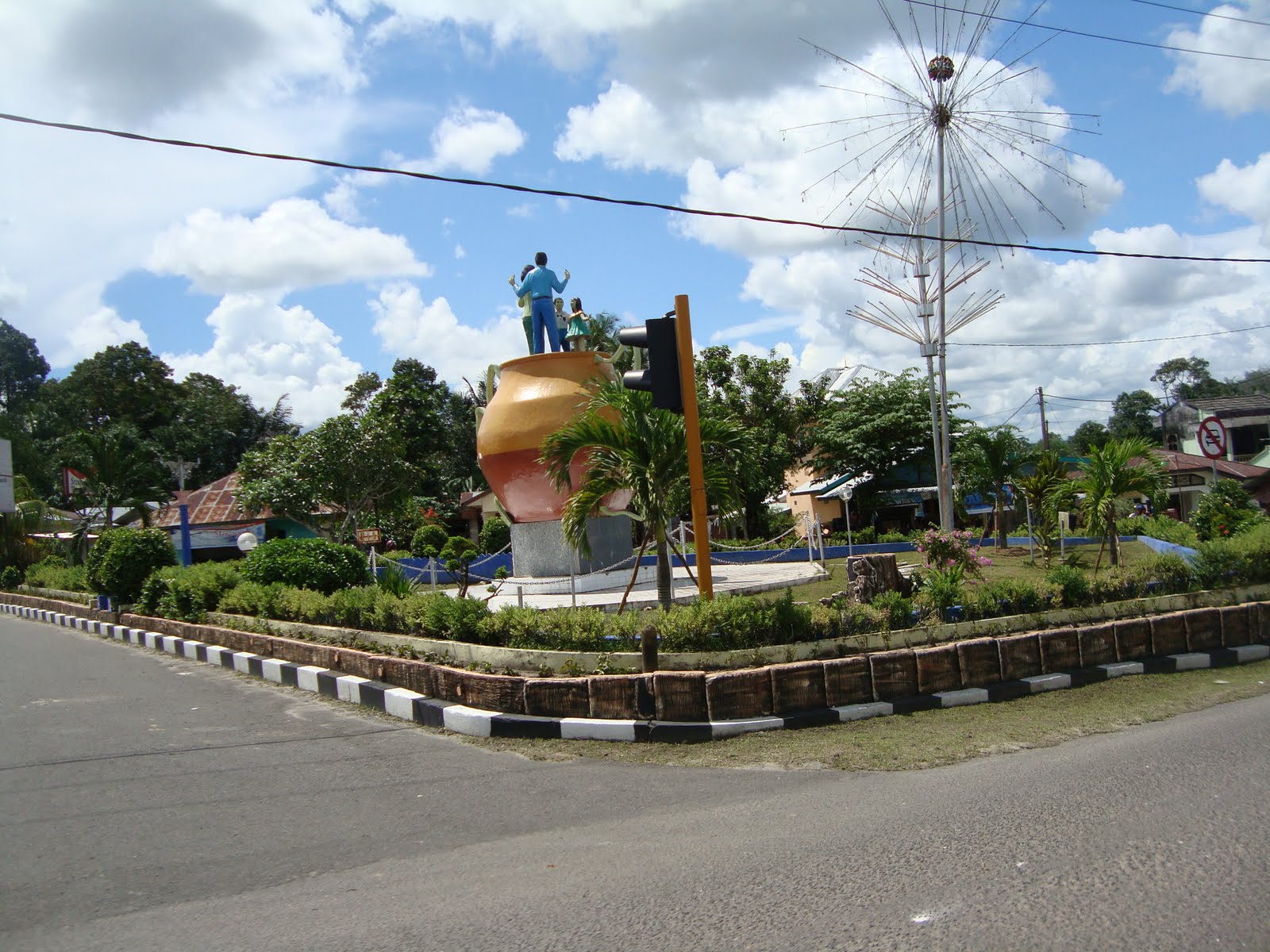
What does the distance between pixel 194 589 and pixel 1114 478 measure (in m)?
13.1

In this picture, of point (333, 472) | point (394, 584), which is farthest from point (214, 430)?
point (394, 584)

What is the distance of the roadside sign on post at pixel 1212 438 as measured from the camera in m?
12.1

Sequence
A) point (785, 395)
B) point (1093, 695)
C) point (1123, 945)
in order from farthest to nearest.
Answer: point (785, 395), point (1093, 695), point (1123, 945)

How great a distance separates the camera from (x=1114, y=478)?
41.4 ft

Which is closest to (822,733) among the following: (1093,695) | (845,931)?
(1093,695)

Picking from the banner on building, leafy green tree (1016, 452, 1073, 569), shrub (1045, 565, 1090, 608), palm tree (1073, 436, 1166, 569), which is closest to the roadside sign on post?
palm tree (1073, 436, 1166, 569)

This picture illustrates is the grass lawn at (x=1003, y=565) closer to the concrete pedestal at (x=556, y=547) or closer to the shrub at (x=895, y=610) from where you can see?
the concrete pedestal at (x=556, y=547)

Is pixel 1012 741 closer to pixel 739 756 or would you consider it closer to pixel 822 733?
pixel 822 733

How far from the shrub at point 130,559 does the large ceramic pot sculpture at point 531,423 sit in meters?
5.92

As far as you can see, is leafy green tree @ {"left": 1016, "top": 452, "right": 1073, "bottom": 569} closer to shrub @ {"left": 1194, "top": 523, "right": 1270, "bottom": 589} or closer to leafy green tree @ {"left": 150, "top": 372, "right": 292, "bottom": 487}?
shrub @ {"left": 1194, "top": 523, "right": 1270, "bottom": 589}

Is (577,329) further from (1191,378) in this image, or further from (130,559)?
(1191,378)

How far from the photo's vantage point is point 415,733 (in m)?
7.13

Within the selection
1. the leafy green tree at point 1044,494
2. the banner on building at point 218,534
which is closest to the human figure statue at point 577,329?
the leafy green tree at point 1044,494

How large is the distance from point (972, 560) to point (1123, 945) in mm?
9404
